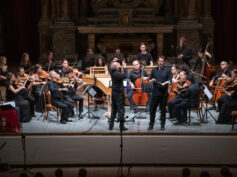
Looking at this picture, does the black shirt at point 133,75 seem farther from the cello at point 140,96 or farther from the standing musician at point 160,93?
the standing musician at point 160,93

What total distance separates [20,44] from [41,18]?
203 cm

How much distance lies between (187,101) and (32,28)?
33.6 feet

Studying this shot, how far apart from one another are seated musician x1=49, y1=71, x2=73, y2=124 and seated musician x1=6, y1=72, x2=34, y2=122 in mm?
640

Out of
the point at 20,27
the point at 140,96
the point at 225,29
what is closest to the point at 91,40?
the point at 20,27

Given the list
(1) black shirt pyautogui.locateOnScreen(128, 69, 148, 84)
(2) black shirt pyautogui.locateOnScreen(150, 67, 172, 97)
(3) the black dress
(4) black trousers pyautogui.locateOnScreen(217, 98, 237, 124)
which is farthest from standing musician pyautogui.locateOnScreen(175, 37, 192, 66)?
(3) the black dress

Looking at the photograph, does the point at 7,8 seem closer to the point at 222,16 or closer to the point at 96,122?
the point at 222,16

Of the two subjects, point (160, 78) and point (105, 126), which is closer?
point (160, 78)

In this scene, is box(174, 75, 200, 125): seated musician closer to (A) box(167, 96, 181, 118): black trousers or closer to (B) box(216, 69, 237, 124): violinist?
(A) box(167, 96, 181, 118): black trousers

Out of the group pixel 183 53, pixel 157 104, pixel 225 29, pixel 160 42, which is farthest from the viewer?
pixel 225 29

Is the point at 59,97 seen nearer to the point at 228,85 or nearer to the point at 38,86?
the point at 38,86

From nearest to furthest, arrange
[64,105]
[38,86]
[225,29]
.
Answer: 1. [64,105]
2. [38,86]
3. [225,29]

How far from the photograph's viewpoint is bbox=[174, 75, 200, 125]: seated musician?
31.7 ft

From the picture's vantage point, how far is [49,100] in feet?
33.8

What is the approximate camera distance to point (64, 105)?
987 cm
